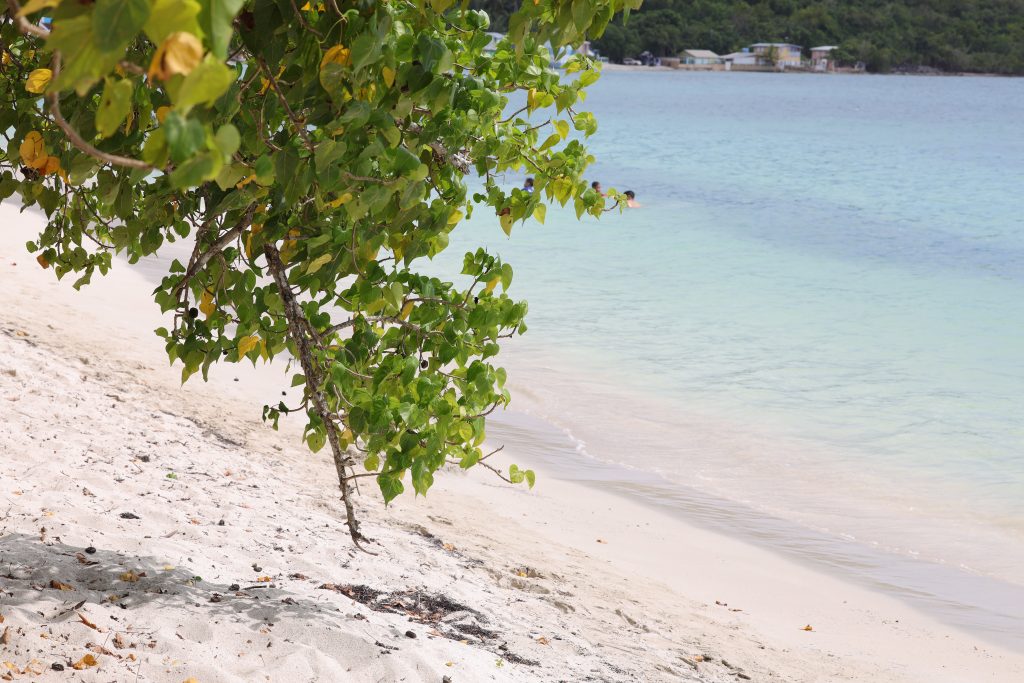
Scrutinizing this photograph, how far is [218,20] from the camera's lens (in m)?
1.09

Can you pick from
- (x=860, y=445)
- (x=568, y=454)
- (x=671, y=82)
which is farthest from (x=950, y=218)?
(x=671, y=82)

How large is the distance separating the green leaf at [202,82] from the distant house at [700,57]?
5285 inches

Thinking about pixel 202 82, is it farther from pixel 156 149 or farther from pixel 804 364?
pixel 804 364

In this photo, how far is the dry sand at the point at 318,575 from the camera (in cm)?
373

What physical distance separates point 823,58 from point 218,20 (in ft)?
445

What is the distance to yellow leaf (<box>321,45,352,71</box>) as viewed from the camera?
211 centimetres

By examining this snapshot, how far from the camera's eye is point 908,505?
335 inches

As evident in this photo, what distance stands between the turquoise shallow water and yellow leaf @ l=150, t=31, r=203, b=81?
6.50 metres

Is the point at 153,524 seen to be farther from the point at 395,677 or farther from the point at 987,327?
the point at 987,327

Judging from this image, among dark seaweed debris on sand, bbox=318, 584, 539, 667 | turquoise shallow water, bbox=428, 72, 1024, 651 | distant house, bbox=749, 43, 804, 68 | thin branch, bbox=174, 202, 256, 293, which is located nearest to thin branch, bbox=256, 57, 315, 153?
thin branch, bbox=174, 202, 256, 293

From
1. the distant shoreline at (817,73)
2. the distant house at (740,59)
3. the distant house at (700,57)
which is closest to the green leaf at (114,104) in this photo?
the distant shoreline at (817,73)

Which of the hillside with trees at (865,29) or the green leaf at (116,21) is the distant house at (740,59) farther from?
the green leaf at (116,21)

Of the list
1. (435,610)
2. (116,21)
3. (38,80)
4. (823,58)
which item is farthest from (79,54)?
(823,58)

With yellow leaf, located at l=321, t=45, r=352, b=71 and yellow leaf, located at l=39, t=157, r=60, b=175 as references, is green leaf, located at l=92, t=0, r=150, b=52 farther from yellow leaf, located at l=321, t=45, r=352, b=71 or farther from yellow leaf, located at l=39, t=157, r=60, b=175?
yellow leaf, located at l=39, t=157, r=60, b=175
